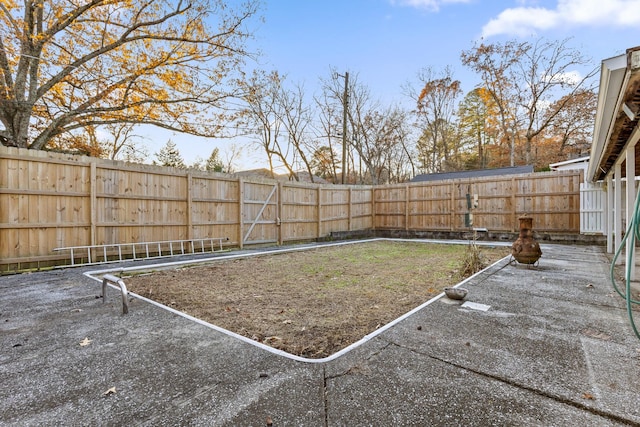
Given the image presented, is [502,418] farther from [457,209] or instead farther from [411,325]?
[457,209]

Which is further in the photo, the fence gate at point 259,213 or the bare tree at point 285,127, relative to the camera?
the bare tree at point 285,127

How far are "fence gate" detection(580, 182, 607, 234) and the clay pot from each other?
4590 mm

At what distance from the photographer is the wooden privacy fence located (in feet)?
16.5

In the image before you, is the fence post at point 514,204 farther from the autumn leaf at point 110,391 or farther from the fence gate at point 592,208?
the autumn leaf at point 110,391

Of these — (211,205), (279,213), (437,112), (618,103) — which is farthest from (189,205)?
(437,112)

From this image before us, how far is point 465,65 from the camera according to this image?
56.1 feet

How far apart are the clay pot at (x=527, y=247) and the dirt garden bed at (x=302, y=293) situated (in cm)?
104

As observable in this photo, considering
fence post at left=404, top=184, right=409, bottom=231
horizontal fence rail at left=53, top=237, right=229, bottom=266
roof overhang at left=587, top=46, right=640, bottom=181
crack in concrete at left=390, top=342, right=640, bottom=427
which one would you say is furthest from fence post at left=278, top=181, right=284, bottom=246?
crack in concrete at left=390, top=342, right=640, bottom=427

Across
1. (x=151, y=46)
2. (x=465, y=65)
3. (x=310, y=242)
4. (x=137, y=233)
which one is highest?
(x=465, y=65)

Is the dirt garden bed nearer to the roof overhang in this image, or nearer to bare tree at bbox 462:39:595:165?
the roof overhang

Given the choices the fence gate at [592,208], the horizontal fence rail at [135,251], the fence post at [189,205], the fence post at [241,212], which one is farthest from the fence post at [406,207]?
the fence post at [189,205]

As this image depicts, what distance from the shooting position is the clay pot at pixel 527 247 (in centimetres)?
497

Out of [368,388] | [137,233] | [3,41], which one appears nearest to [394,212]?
[137,233]

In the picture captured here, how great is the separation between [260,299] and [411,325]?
1.81 meters
